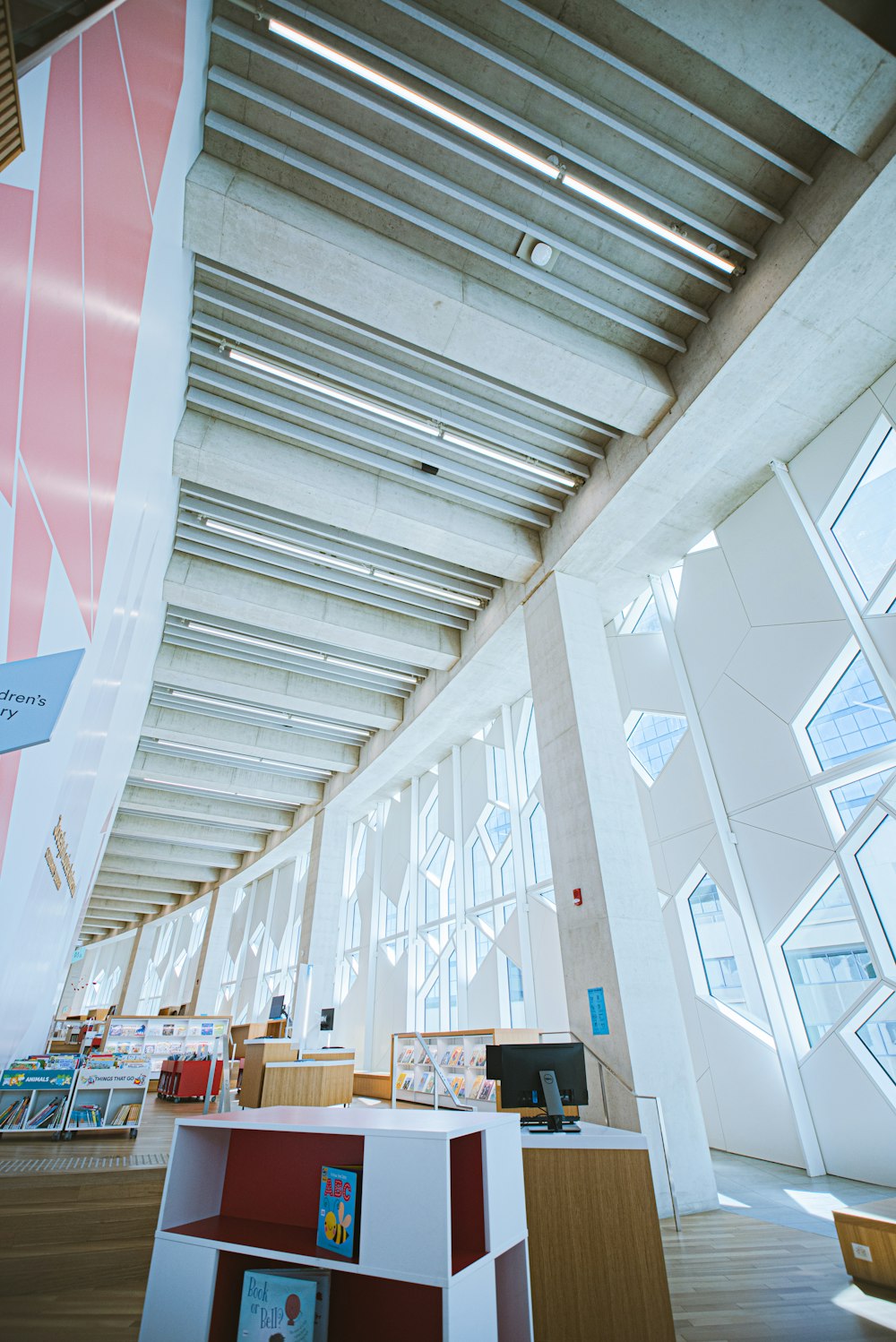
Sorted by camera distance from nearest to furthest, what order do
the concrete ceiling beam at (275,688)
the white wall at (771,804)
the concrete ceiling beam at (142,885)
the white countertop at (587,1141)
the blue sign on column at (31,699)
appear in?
the blue sign on column at (31,699) → the white countertop at (587,1141) → the white wall at (771,804) → the concrete ceiling beam at (275,688) → the concrete ceiling beam at (142,885)

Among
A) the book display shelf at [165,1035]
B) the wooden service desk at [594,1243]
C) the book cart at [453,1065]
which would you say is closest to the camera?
the wooden service desk at [594,1243]

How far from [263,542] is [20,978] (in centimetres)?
599

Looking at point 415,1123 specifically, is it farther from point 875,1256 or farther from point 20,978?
point 20,978

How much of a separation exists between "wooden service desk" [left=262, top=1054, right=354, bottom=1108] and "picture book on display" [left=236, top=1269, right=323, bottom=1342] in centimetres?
646

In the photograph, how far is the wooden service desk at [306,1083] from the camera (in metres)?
7.75

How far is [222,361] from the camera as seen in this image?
22.5 feet

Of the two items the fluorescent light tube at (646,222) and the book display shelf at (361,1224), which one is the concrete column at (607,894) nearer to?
the fluorescent light tube at (646,222)

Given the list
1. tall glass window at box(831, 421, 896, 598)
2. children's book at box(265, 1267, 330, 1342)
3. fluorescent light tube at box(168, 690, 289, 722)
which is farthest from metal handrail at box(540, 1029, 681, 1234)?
fluorescent light tube at box(168, 690, 289, 722)

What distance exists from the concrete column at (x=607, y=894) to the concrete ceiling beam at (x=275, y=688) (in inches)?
194

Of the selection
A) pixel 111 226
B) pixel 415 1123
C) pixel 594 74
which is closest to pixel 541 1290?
pixel 415 1123

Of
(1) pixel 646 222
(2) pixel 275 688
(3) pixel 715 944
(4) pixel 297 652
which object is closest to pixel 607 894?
(3) pixel 715 944

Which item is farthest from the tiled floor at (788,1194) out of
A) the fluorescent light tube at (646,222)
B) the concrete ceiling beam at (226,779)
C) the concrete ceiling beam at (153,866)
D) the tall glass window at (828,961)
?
the concrete ceiling beam at (153,866)

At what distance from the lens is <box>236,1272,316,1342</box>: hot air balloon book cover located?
1955mm

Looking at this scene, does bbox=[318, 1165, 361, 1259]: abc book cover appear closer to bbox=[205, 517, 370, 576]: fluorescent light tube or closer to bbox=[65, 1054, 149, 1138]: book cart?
bbox=[65, 1054, 149, 1138]: book cart
